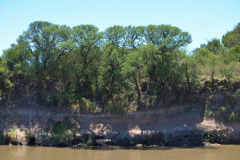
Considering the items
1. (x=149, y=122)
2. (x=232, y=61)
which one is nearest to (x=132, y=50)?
(x=149, y=122)

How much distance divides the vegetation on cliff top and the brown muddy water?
534cm

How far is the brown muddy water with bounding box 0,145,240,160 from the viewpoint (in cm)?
1762

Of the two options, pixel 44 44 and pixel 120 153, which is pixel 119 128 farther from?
pixel 44 44

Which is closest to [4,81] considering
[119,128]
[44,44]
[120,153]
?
[44,44]

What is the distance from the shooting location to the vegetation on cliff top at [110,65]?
2494 centimetres

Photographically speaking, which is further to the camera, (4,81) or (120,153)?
(4,81)

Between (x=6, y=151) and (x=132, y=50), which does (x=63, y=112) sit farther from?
(x=132, y=50)

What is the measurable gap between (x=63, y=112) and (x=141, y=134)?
794cm

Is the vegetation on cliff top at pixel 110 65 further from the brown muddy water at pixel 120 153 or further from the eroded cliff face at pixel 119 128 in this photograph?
the brown muddy water at pixel 120 153

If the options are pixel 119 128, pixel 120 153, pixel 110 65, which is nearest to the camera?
pixel 120 153

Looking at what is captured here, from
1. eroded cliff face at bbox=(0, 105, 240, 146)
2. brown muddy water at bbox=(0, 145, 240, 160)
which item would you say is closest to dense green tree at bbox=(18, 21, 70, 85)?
eroded cliff face at bbox=(0, 105, 240, 146)

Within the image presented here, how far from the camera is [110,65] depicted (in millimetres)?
26078

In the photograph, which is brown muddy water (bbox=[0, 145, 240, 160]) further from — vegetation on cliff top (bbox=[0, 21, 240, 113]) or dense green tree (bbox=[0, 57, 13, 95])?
dense green tree (bbox=[0, 57, 13, 95])

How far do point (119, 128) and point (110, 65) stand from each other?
20.9ft
